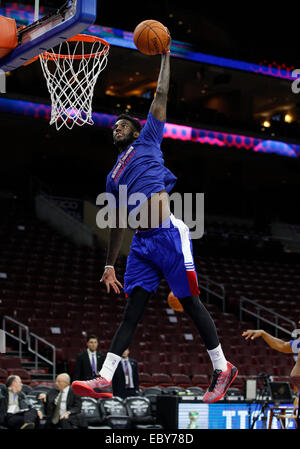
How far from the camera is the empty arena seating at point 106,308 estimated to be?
14.9m

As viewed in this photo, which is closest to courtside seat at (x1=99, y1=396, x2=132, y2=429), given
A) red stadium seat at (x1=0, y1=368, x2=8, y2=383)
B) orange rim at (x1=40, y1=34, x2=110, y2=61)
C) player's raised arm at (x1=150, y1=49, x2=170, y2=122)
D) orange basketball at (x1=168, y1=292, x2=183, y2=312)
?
red stadium seat at (x1=0, y1=368, x2=8, y2=383)

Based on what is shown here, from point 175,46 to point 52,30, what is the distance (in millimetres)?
17630

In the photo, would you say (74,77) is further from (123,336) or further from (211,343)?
(211,343)

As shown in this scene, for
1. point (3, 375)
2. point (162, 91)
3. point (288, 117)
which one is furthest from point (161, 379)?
point (288, 117)

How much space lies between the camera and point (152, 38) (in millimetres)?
4734

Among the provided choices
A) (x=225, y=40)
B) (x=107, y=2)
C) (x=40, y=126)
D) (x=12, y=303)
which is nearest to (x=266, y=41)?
(x=225, y=40)

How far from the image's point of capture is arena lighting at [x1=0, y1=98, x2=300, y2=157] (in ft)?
67.2

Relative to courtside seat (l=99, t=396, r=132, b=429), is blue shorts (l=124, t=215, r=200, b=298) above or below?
above

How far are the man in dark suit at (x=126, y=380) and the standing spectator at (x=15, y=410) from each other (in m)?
2.07

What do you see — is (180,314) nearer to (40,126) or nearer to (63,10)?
(40,126)

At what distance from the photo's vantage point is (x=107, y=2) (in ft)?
77.2

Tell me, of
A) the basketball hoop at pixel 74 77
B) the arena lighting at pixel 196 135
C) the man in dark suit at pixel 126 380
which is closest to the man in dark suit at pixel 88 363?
the man in dark suit at pixel 126 380

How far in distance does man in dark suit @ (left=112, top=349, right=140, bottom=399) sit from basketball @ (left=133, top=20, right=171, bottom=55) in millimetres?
7698

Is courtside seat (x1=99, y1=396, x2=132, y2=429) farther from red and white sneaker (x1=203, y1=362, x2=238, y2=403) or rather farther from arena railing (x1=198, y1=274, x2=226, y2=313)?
arena railing (x1=198, y1=274, x2=226, y2=313)
